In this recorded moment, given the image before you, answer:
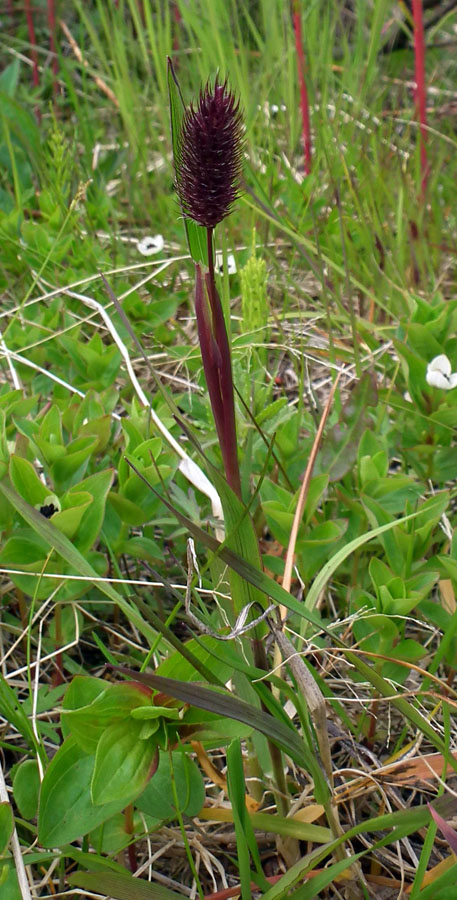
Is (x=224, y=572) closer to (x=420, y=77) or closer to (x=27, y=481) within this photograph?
(x=27, y=481)

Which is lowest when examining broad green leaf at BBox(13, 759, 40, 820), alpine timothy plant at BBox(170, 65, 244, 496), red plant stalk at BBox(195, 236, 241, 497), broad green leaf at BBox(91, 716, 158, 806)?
broad green leaf at BBox(13, 759, 40, 820)

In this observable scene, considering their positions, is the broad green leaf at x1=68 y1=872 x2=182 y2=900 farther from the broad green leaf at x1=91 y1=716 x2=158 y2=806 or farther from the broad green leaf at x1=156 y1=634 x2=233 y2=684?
the broad green leaf at x1=156 y1=634 x2=233 y2=684

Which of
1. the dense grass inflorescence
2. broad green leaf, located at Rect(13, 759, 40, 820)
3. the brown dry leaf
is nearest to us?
the dense grass inflorescence

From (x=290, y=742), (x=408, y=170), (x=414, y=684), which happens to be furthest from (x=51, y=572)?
(x=408, y=170)

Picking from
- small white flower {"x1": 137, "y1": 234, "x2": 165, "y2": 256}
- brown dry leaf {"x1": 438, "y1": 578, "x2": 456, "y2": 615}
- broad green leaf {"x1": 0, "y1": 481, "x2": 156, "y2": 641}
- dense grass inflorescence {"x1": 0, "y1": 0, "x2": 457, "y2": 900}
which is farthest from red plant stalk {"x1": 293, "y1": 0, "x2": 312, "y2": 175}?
broad green leaf {"x1": 0, "y1": 481, "x2": 156, "y2": 641}

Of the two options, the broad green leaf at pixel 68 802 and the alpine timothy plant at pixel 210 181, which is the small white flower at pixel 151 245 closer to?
the alpine timothy plant at pixel 210 181

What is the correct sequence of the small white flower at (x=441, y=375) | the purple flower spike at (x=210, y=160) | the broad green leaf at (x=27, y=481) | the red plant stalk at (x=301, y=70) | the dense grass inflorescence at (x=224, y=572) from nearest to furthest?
the purple flower spike at (x=210, y=160)
the dense grass inflorescence at (x=224, y=572)
the broad green leaf at (x=27, y=481)
the small white flower at (x=441, y=375)
the red plant stalk at (x=301, y=70)

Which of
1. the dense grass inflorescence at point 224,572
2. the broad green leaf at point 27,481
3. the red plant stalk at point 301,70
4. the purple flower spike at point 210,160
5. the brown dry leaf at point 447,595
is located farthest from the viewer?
the red plant stalk at point 301,70

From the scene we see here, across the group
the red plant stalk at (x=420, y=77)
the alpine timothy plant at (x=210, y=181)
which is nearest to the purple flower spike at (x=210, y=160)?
the alpine timothy plant at (x=210, y=181)

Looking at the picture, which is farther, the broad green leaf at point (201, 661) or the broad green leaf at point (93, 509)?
the broad green leaf at point (93, 509)

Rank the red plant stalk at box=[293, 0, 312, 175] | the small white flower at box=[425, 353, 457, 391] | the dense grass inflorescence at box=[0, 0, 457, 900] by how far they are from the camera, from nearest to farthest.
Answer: the dense grass inflorescence at box=[0, 0, 457, 900] < the small white flower at box=[425, 353, 457, 391] < the red plant stalk at box=[293, 0, 312, 175]
